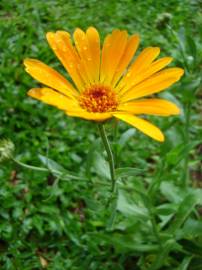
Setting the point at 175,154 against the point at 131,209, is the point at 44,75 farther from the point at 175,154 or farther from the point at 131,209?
the point at 131,209

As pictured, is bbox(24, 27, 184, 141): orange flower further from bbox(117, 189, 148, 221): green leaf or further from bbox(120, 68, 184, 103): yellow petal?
bbox(117, 189, 148, 221): green leaf

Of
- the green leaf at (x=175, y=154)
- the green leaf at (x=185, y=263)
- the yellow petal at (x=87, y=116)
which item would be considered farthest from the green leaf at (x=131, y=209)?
the yellow petal at (x=87, y=116)

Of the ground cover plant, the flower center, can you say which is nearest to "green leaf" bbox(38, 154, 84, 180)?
the ground cover plant

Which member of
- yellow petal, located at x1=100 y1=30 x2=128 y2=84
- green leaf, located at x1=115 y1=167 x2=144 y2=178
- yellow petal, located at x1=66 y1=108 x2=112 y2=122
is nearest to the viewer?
yellow petal, located at x1=66 y1=108 x2=112 y2=122

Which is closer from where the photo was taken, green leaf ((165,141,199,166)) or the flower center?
the flower center

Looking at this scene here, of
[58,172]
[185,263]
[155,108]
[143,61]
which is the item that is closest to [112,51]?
[143,61]
